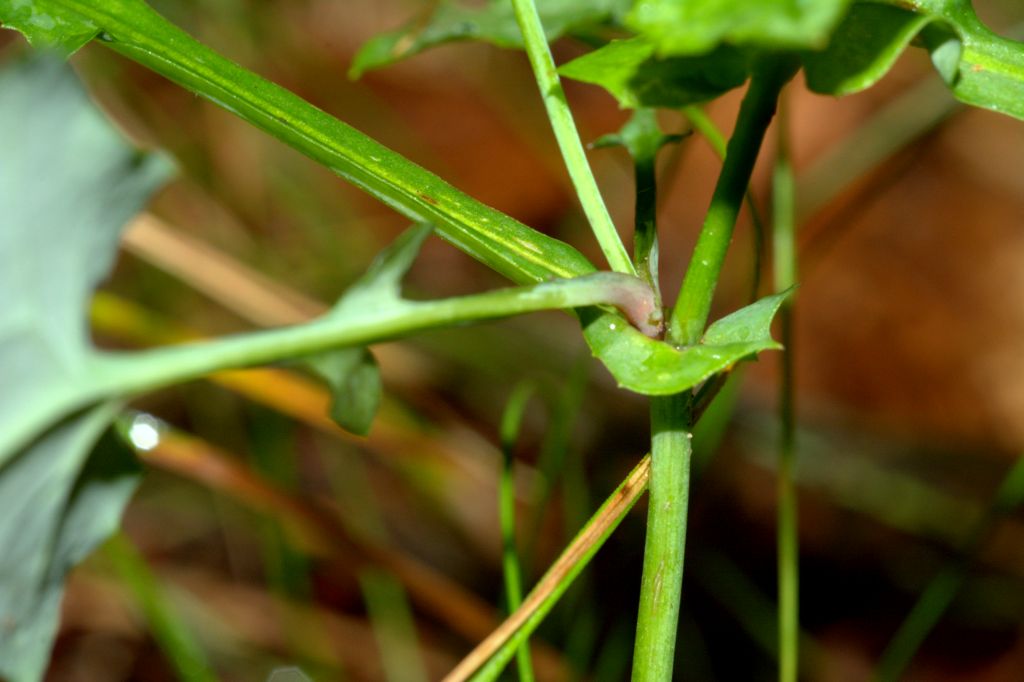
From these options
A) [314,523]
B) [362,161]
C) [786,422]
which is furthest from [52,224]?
[314,523]

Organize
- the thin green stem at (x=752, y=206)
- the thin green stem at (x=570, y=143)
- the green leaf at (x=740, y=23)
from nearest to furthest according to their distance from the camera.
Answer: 1. the green leaf at (x=740, y=23)
2. the thin green stem at (x=570, y=143)
3. the thin green stem at (x=752, y=206)

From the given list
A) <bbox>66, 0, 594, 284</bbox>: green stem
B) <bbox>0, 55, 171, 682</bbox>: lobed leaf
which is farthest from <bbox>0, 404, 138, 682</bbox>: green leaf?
<bbox>66, 0, 594, 284</bbox>: green stem

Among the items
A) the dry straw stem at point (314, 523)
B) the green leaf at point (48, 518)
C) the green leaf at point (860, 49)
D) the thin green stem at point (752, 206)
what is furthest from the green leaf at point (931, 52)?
the dry straw stem at point (314, 523)

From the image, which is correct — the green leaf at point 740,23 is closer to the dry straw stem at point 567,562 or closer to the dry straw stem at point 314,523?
the dry straw stem at point 567,562

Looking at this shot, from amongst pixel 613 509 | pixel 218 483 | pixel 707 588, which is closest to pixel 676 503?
pixel 613 509

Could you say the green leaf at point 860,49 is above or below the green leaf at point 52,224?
above

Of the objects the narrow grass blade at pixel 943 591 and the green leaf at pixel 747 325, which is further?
the narrow grass blade at pixel 943 591

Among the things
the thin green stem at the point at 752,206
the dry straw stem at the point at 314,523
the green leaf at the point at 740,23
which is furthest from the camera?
the dry straw stem at the point at 314,523

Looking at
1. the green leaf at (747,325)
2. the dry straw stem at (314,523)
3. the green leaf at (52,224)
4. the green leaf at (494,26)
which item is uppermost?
the green leaf at (494,26)
